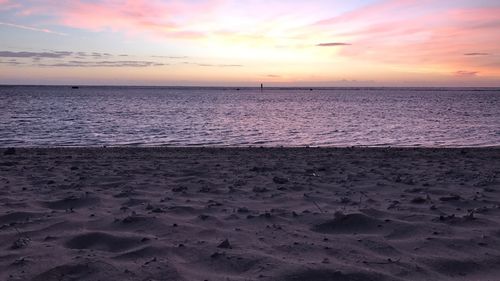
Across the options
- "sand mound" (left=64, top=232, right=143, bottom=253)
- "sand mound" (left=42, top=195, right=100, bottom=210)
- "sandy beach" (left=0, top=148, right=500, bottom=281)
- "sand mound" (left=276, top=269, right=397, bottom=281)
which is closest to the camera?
"sand mound" (left=276, top=269, right=397, bottom=281)

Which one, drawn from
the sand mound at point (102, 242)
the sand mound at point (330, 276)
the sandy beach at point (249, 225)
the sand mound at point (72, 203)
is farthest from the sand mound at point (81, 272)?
the sand mound at point (72, 203)

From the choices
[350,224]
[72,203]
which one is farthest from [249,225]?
[72,203]

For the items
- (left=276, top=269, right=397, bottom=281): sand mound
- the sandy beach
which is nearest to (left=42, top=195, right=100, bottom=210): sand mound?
the sandy beach

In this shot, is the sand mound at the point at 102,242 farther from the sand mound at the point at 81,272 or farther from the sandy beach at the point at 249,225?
the sand mound at the point at 81,272

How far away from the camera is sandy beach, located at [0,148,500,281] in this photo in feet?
14.2

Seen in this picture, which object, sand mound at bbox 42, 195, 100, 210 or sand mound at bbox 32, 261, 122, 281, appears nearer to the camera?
sand mound at bbox 32, 261, 122, 281

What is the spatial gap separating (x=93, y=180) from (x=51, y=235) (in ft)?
12.8

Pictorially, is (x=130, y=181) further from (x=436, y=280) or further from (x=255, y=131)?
(x=255, y=131)

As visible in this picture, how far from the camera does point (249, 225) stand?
19.0 feet

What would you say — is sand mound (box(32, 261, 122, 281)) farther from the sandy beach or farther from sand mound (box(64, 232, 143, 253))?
sand mound (box(64, 232, 143, 253))

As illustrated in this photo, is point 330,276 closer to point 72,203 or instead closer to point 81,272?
point 81,272

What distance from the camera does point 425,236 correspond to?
534 centimetres

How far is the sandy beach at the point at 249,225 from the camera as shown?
4316mm

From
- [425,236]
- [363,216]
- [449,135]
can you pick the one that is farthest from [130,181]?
[449,135]
